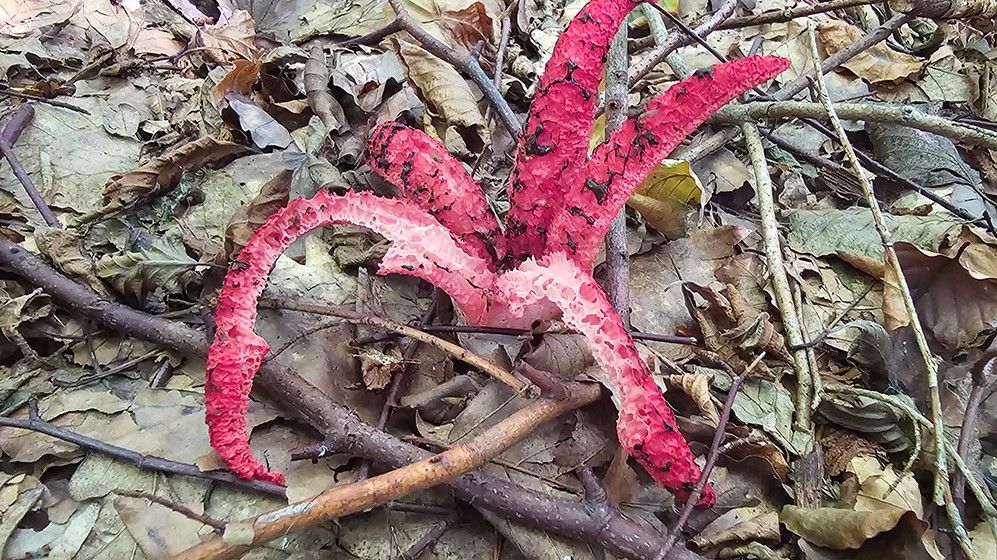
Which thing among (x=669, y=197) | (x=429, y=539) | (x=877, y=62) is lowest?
(x=429, y=539)

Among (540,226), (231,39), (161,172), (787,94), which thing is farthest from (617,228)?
(231,39)

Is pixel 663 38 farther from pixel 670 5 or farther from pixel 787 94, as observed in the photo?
pixel 670 5

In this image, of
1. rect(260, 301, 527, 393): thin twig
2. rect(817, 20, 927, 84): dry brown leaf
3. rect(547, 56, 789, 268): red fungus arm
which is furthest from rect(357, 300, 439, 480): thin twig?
rect(817, 20, 927, 84): dry brown leaf

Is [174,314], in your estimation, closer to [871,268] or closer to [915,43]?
[871,268]

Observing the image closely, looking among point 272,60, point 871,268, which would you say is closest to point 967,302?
point 871,268

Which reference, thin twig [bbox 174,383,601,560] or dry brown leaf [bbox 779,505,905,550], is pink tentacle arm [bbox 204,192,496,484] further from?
dry brown leaf [bbox 779,505,905,550]

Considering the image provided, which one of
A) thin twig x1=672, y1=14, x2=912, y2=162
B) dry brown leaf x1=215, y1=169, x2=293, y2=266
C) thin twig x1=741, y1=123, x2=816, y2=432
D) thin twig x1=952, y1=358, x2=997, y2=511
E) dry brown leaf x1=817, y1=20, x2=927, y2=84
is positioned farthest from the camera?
dry brown leaf x1=817, y1=20, x2=927, y2=84

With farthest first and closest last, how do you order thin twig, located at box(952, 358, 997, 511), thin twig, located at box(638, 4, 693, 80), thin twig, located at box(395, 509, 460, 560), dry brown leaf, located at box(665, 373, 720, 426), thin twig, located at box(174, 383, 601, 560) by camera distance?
thin twig, located at box(638, 4, 693, 80) → dry brown leaf, located at box(665, 373, 720, 426) → thin twig, located at box(952, 358, 997, 511) → thin twig, located at box(395, 509, 460, 560) → thin twig, located at box(174, 383, 601, 560)
